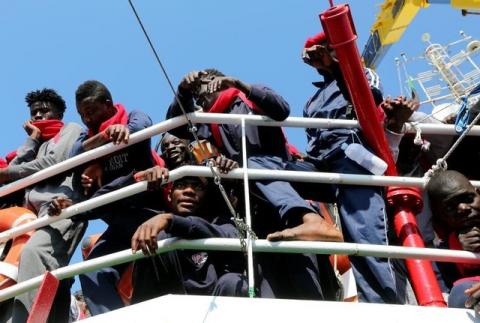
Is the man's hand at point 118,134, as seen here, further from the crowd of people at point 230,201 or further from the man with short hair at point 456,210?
the man with short hair at point 456,210

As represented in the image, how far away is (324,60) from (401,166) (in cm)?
92

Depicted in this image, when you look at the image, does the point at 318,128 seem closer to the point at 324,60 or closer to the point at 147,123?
the point at 324,60

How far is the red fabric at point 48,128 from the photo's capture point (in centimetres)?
618

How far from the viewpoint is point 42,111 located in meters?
6.46

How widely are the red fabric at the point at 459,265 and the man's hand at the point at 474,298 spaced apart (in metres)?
0.55

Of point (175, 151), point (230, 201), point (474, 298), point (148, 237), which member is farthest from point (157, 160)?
point (474, 298)

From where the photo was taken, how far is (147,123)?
535cm

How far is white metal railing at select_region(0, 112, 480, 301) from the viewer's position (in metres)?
3.82

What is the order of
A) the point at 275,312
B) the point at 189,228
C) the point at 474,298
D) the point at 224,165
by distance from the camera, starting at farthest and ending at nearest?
1. the point at 224,165
2. the point at 189,228
3. the point at 474,298
4. the point at 275,312

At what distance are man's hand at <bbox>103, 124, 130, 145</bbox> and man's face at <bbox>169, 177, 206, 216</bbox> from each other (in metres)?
0.44

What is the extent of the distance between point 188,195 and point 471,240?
66.7 inches

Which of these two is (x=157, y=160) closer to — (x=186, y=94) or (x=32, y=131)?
(x=186, y=94)

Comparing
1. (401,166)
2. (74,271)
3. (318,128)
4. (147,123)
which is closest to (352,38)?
(318,128)

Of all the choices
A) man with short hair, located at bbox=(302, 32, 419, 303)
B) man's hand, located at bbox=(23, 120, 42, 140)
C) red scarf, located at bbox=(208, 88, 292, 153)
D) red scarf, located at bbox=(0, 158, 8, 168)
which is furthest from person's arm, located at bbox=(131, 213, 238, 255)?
red scarf, located at bbox=(0, 158, 8, 168)
